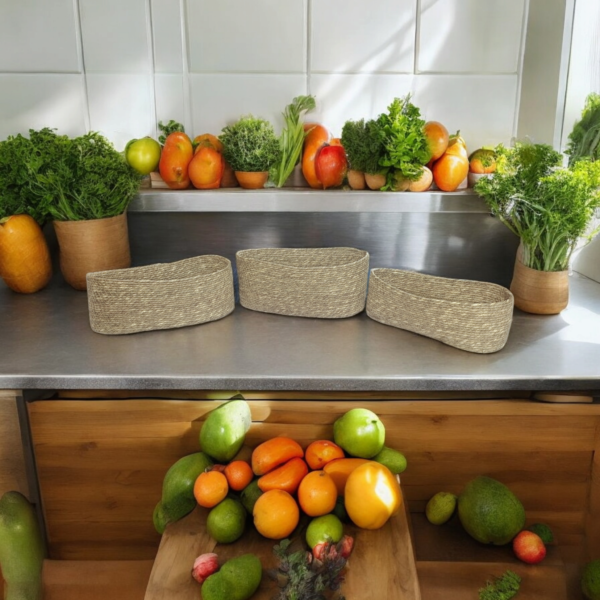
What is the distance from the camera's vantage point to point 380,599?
2.71ft

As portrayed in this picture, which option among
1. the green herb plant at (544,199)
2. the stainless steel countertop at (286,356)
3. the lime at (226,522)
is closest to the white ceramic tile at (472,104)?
the green herb plant at (544,199)

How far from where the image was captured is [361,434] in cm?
99

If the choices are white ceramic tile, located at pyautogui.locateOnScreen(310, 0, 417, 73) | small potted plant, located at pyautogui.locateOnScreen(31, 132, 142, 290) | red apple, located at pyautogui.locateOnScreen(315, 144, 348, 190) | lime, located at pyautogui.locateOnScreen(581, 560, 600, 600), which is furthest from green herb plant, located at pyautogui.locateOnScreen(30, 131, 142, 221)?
lime, located at pyautogui.locateOnScreen(581, 560, 600, 600)

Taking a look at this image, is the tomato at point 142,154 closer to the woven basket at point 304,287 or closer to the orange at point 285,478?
the woven basket at point 304,287

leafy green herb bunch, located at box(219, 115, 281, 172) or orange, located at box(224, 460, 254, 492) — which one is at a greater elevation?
leafy green herb bunch, located at box(219, 115, 281, 172)

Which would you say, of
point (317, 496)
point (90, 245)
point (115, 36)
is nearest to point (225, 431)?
point (317, 496)

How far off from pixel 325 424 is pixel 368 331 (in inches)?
9.6

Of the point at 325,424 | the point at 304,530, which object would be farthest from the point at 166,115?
the point at 304,530

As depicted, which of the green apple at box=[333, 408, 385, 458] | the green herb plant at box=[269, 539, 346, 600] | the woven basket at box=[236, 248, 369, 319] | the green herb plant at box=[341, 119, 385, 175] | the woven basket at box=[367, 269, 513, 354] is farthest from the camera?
the green herb plant at box=[341, 119, 385, 175]

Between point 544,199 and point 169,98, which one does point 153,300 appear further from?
point 544,199

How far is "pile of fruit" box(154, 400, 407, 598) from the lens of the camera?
90 cm

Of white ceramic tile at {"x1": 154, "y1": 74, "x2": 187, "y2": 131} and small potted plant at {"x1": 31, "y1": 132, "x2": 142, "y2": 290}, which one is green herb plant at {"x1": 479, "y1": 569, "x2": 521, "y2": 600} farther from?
white ceramic tile at {"x1": 154, "y1": 74, "x2": 187, "y2": 131}

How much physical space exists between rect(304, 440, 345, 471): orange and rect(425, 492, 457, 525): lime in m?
0.21

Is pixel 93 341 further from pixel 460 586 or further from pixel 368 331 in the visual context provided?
pixel 460 586
